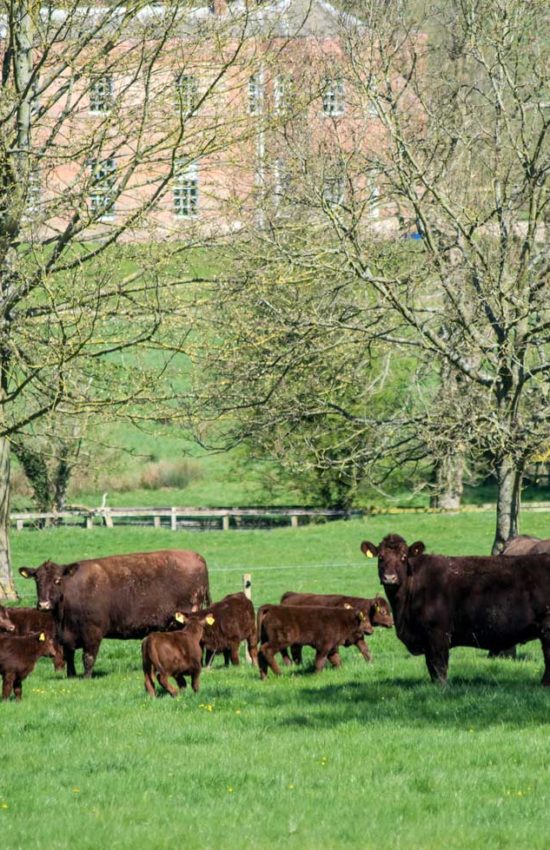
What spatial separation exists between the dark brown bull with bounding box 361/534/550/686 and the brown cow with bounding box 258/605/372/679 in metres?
1.12

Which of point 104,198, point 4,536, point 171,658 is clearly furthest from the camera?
point 4,536

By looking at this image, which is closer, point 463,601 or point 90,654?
point 463,601

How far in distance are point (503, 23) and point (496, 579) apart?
908cm

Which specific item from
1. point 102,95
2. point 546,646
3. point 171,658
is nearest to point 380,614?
point 546,646

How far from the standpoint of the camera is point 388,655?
1733cm

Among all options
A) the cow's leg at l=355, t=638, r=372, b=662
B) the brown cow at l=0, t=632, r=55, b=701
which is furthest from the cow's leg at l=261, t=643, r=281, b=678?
the brown cow at l=0, t=632, r=55, b=701

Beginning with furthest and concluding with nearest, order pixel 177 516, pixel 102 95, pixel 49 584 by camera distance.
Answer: pixel 177 516
pixel 102 95
pixel 49 584

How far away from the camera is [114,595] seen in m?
17.0

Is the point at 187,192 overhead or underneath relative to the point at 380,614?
overhead

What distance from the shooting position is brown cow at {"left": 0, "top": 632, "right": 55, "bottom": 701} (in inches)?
→ 556

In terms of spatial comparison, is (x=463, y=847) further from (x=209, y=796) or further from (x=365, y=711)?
(x=365, y=711)

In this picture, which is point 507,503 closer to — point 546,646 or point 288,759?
point 546,646

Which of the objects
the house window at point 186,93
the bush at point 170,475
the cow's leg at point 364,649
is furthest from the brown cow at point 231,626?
the bush at point 170,475

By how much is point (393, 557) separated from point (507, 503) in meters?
5.37
